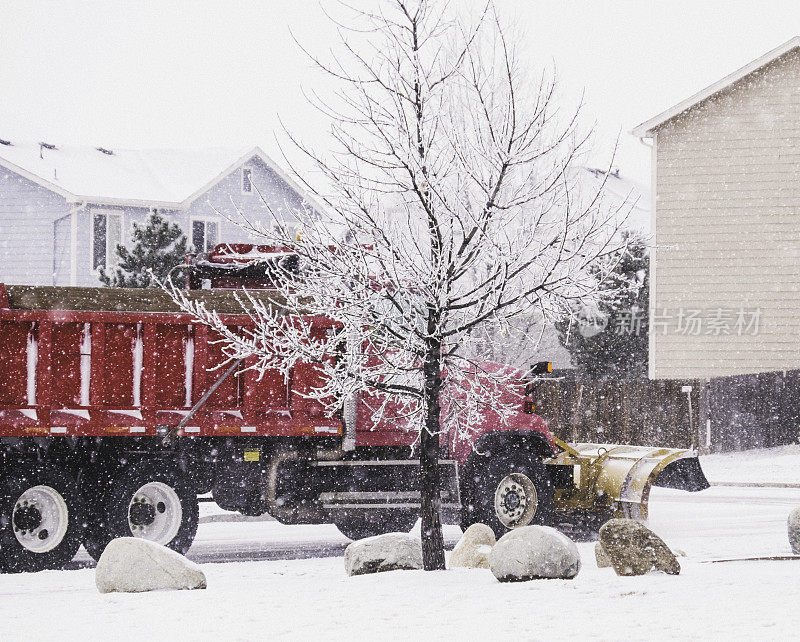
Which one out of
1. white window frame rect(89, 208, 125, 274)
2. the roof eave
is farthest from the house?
white window frame rect(89, 208, 125, 274)

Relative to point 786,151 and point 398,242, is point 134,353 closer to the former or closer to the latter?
point 398,242

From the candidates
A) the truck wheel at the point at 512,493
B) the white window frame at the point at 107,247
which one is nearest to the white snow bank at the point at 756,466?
the truck wheel at the point at 512,493

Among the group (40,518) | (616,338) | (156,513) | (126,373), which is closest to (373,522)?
(156,513)

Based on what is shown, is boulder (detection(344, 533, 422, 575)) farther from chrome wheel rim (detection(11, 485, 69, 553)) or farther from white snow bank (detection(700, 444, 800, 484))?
white snow bank (detection(700, 444, 800, 484))

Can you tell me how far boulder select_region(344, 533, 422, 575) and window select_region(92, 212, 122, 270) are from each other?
24.5 m

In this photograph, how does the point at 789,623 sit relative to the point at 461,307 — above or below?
below

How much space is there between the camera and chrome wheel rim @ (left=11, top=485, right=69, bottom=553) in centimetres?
1060

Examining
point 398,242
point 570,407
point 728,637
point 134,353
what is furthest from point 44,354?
point 570,407

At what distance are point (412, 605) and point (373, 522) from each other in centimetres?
555

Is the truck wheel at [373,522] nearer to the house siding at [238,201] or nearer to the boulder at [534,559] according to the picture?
the boulder at [534,559]

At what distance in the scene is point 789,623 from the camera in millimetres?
6617

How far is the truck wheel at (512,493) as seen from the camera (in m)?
12.3

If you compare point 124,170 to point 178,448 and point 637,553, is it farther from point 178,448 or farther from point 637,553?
point 637,553

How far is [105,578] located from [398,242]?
354 centimetres
